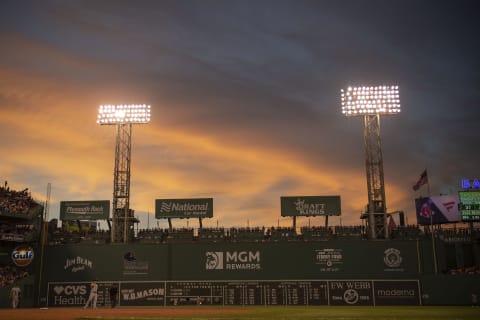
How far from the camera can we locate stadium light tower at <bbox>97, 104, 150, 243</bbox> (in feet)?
141

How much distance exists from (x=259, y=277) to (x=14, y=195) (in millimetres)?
23967

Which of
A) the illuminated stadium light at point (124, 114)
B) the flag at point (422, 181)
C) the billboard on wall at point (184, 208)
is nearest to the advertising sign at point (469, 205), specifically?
the flag at point (422, 181)

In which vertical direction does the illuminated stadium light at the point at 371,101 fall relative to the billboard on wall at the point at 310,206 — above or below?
above

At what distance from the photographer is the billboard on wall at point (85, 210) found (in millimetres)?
46562

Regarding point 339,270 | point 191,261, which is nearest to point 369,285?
point 339,270

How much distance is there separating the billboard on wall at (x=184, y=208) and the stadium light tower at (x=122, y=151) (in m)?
3.16

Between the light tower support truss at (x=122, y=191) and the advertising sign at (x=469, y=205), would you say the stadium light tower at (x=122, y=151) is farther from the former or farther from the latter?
the advertising sign at (x=469, y=205)

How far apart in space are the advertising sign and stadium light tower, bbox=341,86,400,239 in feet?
27.0

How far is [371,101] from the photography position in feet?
139

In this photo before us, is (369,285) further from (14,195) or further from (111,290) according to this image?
(14,195)

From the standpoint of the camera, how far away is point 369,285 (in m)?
37.9

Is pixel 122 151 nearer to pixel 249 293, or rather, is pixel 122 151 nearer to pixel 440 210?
pixel 249 293

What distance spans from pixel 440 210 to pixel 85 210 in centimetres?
3642

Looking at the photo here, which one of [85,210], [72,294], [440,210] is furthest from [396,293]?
[85,210]
